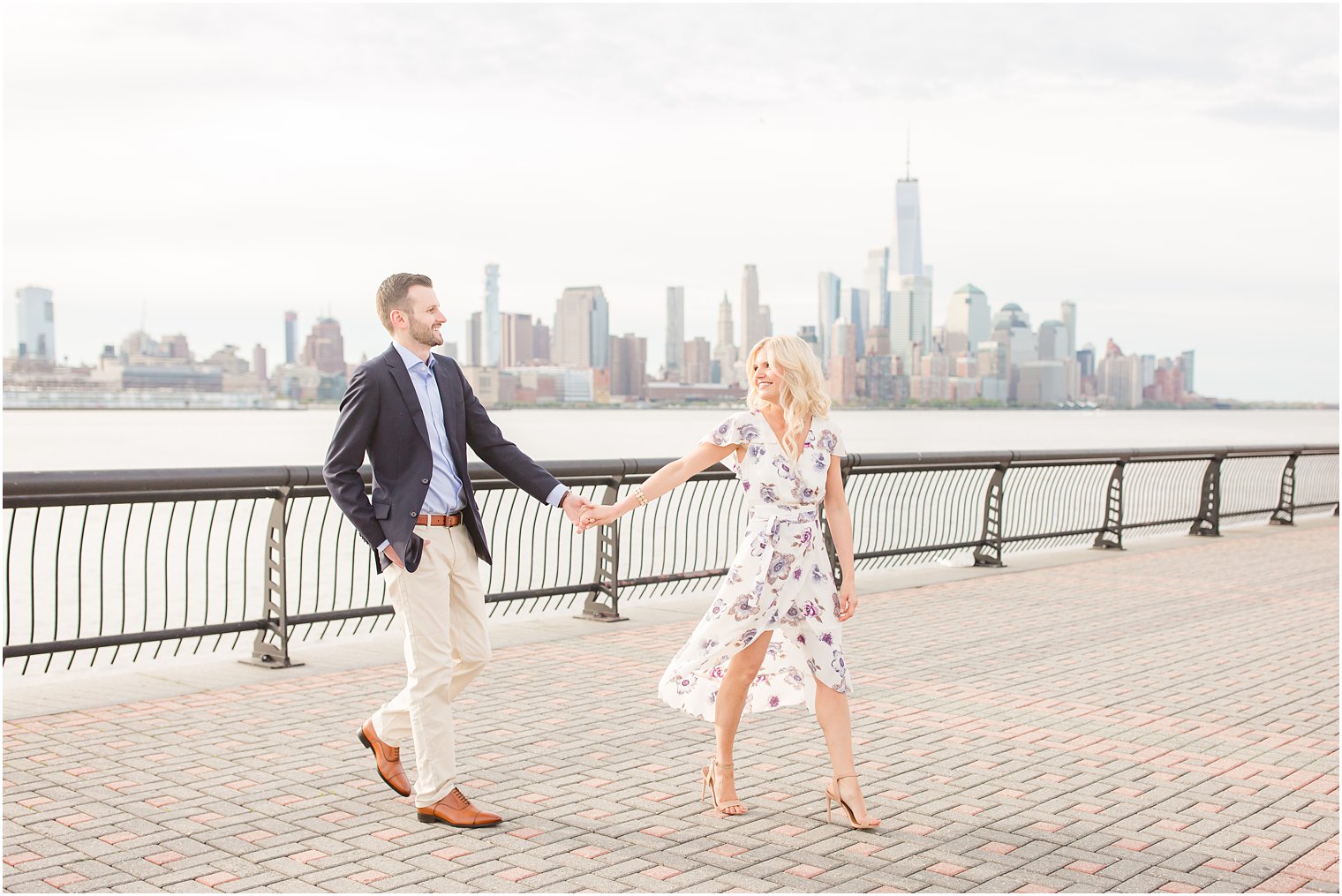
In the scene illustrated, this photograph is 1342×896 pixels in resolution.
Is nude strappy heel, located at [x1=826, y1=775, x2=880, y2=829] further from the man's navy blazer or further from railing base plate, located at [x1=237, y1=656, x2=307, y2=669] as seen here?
railing base plate, located at [x1=237, y1=656, x2=307, y2=669]

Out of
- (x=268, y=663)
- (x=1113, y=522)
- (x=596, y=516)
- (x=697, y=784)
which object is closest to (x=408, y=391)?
(x=596, y=516)

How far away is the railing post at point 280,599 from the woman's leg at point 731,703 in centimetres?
344

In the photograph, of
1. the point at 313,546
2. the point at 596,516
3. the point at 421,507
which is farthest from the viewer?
the point at 313,546

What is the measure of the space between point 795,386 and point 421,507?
142cm

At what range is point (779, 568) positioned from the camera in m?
5.05

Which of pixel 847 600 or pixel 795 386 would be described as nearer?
pixel 795 386

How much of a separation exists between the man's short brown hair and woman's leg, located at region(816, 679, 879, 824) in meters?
2.08

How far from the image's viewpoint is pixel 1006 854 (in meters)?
4.71

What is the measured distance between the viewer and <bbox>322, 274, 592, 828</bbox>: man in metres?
4.79

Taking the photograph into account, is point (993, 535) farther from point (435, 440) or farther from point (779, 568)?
point (435, 440)

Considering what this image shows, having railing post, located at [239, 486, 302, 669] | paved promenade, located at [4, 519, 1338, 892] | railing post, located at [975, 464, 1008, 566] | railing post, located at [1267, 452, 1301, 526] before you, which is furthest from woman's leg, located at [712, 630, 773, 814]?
railing post, located at [1267, 452, 1301, 526]

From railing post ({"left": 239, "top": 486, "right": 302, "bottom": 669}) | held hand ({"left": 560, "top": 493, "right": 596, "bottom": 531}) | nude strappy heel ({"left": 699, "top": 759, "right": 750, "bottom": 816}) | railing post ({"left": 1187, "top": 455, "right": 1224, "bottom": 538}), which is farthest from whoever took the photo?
railing post ({"left": 1187, "top": 455, "right": 1224, "bottom": 538})

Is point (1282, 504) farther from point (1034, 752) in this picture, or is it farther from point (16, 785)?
point (16, 785)

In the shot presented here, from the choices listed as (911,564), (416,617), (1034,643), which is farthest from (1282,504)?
(416,617)
